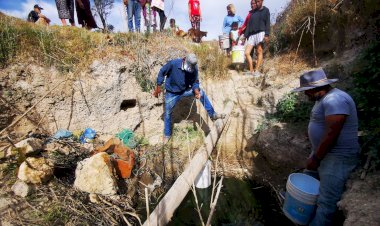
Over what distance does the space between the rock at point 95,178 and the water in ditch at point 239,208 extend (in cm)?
111

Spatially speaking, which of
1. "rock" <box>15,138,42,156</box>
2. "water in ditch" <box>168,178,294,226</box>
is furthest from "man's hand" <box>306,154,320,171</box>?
"rock" <box>15,138,42,156</box>

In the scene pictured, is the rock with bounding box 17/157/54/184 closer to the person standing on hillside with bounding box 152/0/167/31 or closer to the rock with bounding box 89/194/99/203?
the rock with bounding box 89/194/99/203

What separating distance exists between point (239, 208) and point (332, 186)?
1.74 m

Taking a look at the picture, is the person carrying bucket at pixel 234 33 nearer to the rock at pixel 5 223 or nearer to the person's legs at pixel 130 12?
the person's legs at pixel 130 12

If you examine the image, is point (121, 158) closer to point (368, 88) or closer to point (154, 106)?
point (154, 106)

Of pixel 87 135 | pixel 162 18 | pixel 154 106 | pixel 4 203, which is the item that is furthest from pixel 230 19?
pixel 4 203

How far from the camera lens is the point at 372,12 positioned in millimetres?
5141

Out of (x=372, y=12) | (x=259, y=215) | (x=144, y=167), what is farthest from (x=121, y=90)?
(x=372, y=12)

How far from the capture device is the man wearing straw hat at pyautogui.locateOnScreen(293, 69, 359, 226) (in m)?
2.48

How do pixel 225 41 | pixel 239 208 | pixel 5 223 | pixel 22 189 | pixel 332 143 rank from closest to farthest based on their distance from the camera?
pixel 332 143 → pixel 5 223 → pixel 22 189 → pixel 239 208 → pixel 225 41

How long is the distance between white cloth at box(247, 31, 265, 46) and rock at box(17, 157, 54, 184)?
5.80 m

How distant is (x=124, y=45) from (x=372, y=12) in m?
5.82

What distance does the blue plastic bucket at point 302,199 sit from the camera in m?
2.62

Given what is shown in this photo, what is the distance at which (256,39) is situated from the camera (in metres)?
6.73
